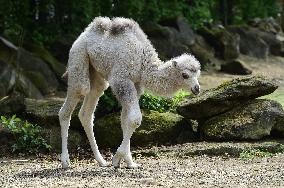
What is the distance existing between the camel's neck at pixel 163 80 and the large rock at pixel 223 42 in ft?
45.7

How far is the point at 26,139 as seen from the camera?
31.7 ft

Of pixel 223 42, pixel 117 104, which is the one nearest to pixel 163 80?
pixel 117 104

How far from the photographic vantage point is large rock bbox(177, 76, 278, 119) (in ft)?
31.1

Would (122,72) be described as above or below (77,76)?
above

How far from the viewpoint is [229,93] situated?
31.1ft

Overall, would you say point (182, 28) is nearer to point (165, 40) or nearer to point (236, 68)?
point (165, 40)

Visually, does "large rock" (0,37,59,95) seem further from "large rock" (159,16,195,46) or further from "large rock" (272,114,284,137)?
"large rock" (272,114,284,137)

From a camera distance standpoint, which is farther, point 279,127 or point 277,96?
point 277,96

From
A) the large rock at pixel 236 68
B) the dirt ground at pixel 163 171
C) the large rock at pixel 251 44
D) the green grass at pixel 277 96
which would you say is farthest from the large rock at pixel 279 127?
the large rock at pixel 251 44

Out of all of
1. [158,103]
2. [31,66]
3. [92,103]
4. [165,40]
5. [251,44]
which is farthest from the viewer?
[251,44]

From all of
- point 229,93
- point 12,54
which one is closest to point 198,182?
point 229,93

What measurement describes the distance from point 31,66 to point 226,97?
7.47m

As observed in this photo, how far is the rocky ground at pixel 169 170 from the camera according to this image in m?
6.45

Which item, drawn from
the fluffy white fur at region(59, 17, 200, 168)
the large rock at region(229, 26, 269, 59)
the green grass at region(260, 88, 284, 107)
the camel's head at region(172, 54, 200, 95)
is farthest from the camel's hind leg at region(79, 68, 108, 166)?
the large rock at region(229, 26, 269, 59)
